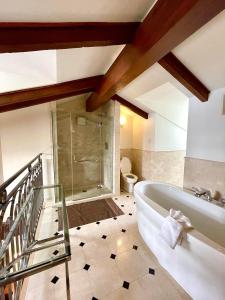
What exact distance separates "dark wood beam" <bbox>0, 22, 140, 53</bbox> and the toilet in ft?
11.0

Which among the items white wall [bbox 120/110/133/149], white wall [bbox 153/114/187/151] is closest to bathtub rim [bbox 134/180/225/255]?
white wall [bbox 153/114/187/151]

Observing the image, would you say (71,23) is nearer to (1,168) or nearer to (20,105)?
(20,105)

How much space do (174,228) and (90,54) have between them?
215cm

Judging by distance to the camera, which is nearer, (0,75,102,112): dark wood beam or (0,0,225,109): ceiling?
(0,0,225,109): ceiling

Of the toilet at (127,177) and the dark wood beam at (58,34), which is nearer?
the dark wood beam at (58,34)

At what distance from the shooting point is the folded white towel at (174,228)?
156 cm

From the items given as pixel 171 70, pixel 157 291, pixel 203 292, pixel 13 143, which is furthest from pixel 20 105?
pixel 203 292

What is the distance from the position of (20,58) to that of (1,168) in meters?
2.44

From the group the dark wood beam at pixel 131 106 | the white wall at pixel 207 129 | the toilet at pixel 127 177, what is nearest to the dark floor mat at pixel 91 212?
the toilet at pixel 127 177

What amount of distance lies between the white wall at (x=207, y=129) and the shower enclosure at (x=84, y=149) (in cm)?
190

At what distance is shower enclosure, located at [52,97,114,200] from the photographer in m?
4.19

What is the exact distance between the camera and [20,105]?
10.1ft

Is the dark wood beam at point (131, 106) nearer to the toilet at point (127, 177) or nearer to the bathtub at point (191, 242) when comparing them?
the toilet at point (127, 177)

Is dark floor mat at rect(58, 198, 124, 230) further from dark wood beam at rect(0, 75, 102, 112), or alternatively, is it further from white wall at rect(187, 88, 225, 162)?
dark wood beam at rect(0, 75, 102, 112)
